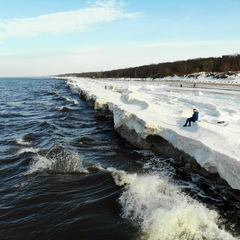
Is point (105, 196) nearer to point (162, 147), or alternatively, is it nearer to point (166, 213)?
point (166, 213)

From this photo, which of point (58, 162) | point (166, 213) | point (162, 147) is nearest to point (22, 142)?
point (58, 162)

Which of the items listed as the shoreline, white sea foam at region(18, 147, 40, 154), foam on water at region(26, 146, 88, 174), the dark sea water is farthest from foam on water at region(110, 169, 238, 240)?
white sea foam at region(18, 147, 40, 154)

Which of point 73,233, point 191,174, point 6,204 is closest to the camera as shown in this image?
point 73,233

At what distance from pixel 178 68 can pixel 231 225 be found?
4330 inches

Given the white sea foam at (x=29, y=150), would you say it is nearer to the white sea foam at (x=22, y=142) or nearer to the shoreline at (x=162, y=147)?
the white sea foam at (x=22, y=142)

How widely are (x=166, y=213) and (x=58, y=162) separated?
6.05 metres

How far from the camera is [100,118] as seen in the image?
76.1 feet

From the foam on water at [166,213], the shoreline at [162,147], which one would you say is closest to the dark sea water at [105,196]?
the foam on water at [166,213]

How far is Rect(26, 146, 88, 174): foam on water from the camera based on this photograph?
10945 mm

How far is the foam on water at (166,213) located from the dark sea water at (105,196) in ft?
0.08

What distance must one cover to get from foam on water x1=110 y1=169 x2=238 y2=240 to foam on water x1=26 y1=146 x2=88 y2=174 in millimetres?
2679

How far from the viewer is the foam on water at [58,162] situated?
35.9 ft

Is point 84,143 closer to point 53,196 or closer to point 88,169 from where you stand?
point 88,169

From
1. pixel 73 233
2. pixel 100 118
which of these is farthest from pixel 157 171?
pixel 100 118
